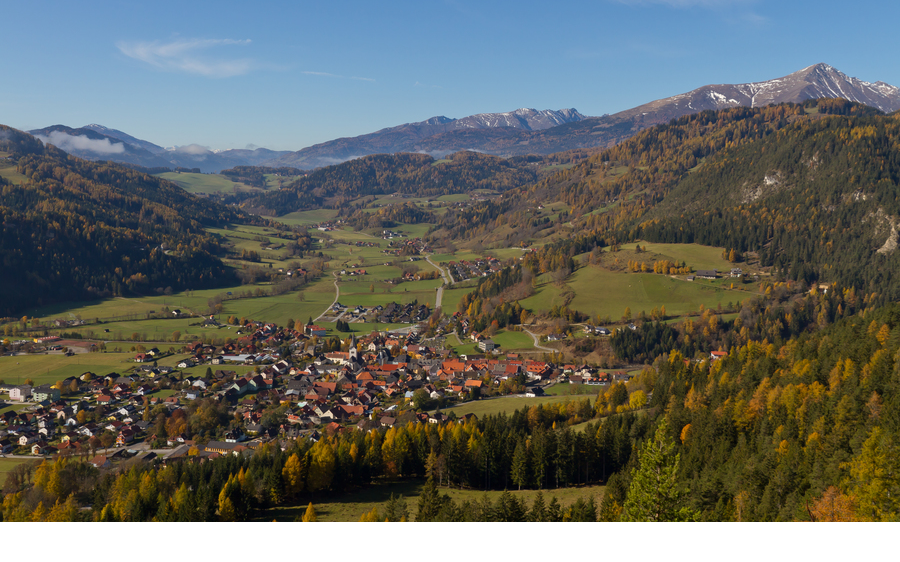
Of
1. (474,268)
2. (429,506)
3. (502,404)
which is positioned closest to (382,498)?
(429,506)

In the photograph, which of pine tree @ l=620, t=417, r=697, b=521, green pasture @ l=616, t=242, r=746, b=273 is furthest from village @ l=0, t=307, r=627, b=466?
green pasture @ l=616, t=242, r=746, b=273

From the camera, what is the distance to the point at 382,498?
41781 millimetres

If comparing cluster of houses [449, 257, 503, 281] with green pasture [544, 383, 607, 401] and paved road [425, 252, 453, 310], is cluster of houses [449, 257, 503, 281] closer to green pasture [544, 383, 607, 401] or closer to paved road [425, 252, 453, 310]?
paved road [425, 252, 453, 310]

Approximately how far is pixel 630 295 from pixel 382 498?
86.5m

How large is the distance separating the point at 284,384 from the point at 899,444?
72.1 meters

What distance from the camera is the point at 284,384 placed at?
78.9 meters

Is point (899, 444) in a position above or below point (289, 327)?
above

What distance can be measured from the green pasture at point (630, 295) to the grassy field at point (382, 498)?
6960 cm

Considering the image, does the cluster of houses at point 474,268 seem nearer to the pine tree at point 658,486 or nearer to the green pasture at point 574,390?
the green pasture at point 574,390

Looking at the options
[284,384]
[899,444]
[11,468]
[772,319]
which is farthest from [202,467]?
[772,319]

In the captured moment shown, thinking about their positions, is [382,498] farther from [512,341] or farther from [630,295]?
[630,295]
